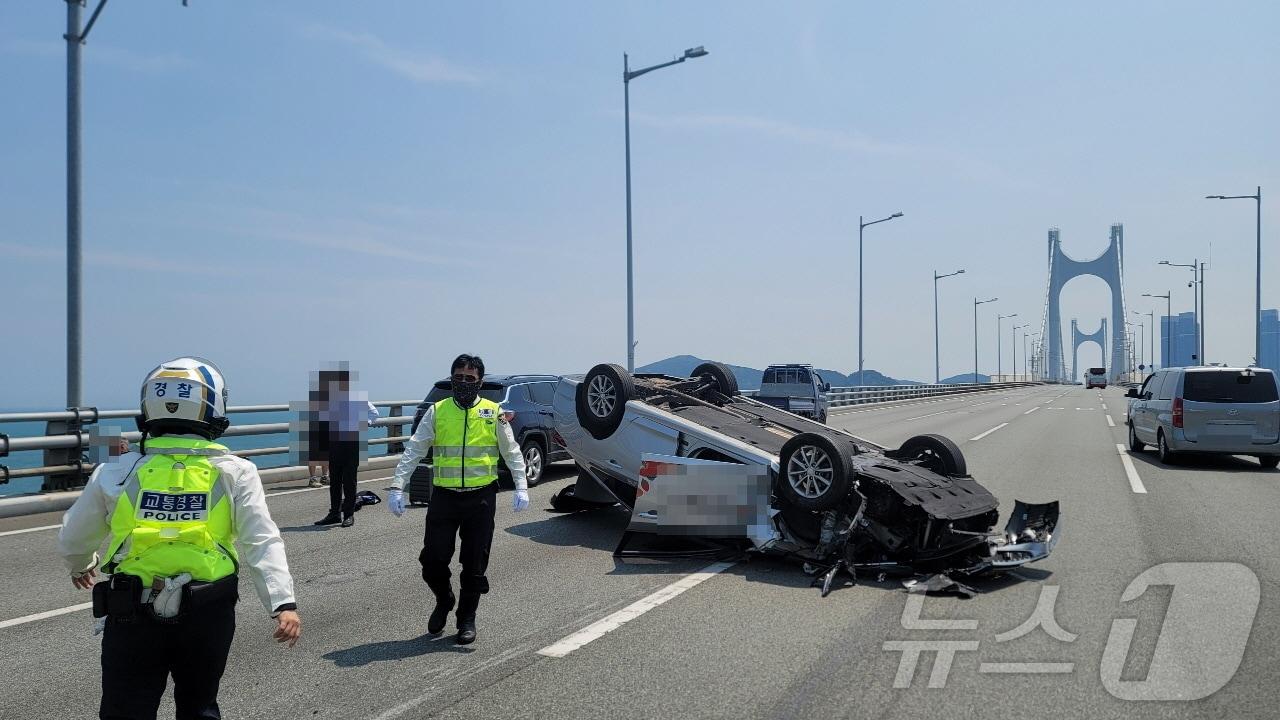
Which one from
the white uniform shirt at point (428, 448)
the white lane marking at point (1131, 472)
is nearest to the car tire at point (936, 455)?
the white uniform shirt at point (428, 448)

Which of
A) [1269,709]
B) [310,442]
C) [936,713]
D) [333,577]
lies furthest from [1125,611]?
[310,442]

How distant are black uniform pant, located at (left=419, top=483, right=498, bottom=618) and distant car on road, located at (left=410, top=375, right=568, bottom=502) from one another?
25.7ft

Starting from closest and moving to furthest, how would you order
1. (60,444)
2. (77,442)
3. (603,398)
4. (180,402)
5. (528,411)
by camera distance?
(180,402) < (603,398) < (60,444) < (77,442) < (528,411)

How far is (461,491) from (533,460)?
8.37 m

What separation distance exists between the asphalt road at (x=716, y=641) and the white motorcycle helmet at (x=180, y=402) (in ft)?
6.03

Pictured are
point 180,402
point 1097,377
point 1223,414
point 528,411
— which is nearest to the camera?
point 180,402

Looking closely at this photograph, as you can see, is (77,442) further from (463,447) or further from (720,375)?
(463,447)

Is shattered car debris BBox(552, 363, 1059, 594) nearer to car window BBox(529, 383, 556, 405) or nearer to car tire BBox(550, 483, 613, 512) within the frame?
car tire BBox(550, 483, 613, 512)

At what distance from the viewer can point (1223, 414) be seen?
15836 mm

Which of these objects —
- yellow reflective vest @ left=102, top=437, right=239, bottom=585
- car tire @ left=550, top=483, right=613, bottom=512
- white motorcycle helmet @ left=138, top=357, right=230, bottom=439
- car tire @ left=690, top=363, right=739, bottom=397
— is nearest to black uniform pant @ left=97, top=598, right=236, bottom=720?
yellow reflective vest @ left=102, top=437, right=239, bottom=585

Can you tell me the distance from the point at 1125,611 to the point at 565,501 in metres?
5.83

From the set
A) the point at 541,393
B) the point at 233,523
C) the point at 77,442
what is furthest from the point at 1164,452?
the point at 233,523

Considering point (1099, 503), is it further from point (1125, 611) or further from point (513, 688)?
point (513, 688)

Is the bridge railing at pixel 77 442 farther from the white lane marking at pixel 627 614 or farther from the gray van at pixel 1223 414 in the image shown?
the gray van at pixel 1223 414
